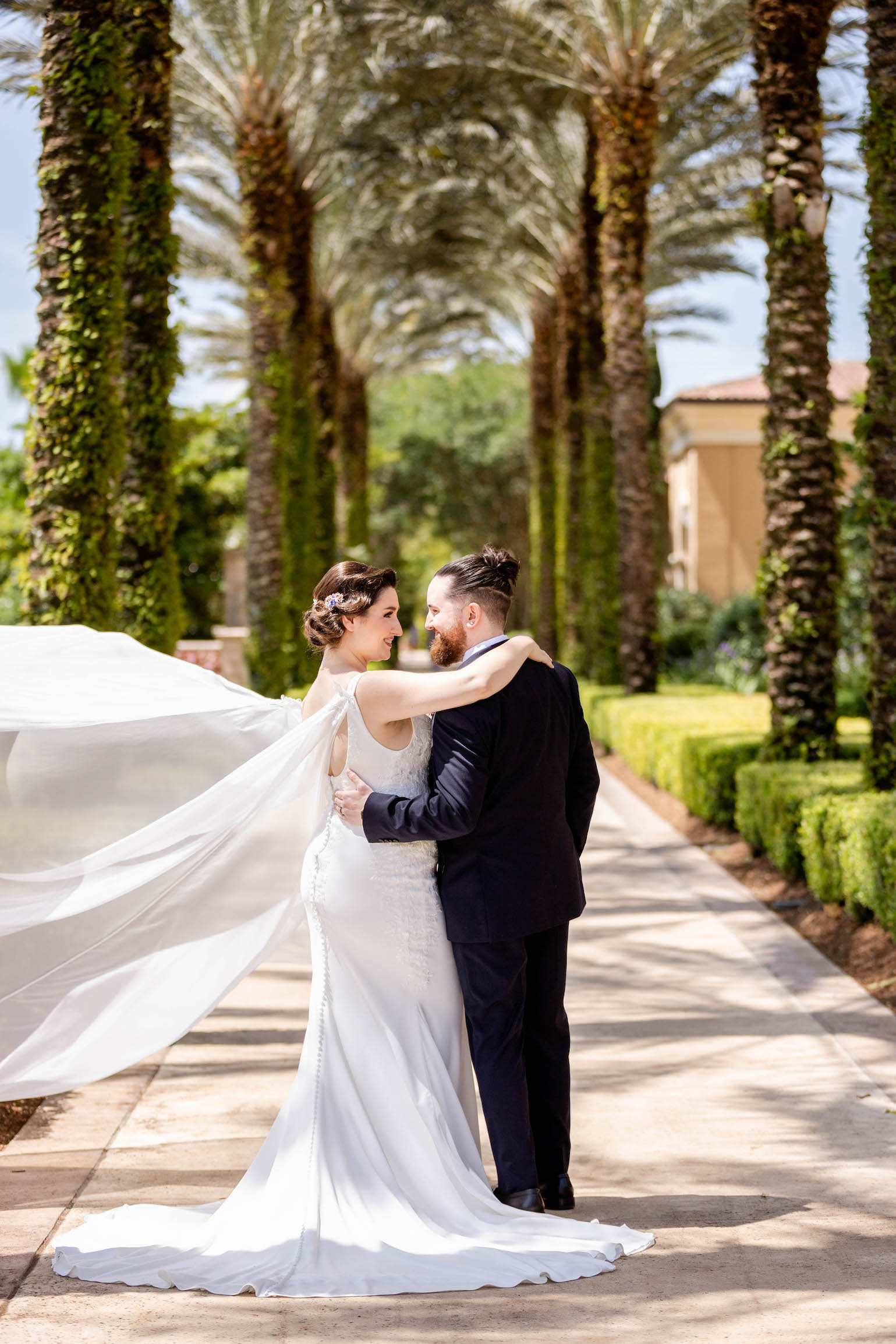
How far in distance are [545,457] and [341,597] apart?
3278 cm

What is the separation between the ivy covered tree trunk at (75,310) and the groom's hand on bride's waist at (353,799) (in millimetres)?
3701

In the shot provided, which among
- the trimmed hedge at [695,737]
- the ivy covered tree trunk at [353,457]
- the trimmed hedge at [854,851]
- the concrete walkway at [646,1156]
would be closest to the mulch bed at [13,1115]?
the concrete walkway at [646,1156]

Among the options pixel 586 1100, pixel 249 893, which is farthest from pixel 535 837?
pixel 586 1100

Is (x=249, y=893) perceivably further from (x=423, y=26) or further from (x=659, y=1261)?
(x=423, y=26)

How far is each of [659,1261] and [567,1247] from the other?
26 cm

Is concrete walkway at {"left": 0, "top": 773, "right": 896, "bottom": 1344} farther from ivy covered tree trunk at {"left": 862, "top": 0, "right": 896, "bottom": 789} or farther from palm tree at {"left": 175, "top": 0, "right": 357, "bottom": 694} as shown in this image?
palm tree at {"left": 175, "top": 0, "right": 357, "bottom": 694}

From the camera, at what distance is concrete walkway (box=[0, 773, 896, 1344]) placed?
3.71m

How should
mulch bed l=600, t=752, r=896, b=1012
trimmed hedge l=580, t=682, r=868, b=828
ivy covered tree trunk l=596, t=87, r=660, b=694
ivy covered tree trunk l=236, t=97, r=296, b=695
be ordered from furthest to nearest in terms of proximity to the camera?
ivy covered tree trunk l=236, t=97, r=296, b=695, ivy covered tree trunk l=596, t=87, r=660, b=694, trimmed hedge l=580, t=682, r=868, b=828, mulch bed l=600, t=752, r=896, b=1012

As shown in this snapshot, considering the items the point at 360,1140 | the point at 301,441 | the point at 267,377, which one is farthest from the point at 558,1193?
the point at 301,441

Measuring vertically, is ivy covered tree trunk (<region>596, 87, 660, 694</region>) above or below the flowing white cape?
above

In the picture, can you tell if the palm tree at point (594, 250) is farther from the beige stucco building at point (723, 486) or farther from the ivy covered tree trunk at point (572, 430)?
the beige stucco building at point (723, 486)

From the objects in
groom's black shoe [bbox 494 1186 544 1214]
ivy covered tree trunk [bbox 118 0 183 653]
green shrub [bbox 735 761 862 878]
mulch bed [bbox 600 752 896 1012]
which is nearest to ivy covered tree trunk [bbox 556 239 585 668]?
mulch bed [bbox 600 752 896 1012]

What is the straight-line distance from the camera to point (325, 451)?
2873cm

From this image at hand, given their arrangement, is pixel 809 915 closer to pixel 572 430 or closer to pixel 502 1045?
pixel 502 1045
